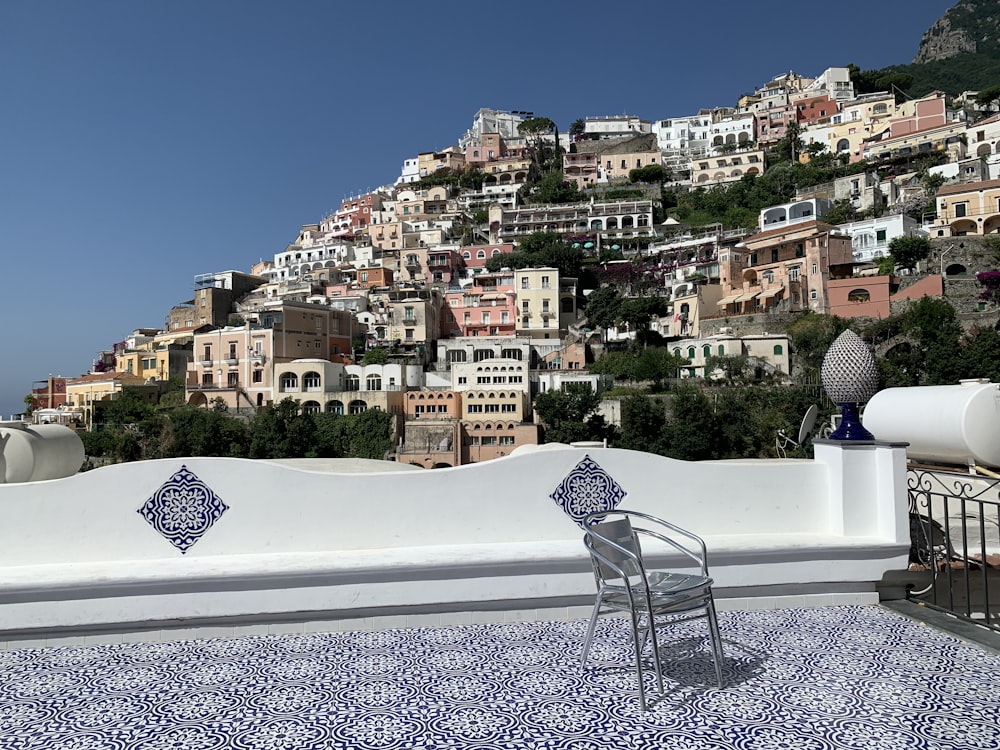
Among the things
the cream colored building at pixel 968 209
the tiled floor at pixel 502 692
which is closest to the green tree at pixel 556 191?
the cream colored building at pixel 968 209

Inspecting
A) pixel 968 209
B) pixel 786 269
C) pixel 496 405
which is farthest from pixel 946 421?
pixel 968 209

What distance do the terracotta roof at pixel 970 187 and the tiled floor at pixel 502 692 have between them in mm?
43490

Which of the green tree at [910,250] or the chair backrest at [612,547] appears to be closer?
the chair backrest at [612,547]

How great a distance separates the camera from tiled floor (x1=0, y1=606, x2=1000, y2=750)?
2277 mm

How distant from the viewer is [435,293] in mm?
47281

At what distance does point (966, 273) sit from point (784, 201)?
22.0m

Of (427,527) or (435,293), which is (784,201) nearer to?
(435,293)

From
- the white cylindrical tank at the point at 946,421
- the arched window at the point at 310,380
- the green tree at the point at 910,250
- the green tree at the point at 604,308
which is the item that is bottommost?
the white cylindrical tank at the point at 946,421

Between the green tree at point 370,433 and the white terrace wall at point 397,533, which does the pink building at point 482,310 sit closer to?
the green tree at point 370,433

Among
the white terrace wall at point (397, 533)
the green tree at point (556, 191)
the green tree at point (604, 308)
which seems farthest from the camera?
the green tree at point (556, 191)

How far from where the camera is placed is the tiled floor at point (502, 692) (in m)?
2.28

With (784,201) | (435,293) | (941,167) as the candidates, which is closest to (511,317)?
(435,293)

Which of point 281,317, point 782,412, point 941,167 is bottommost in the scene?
point 782,412

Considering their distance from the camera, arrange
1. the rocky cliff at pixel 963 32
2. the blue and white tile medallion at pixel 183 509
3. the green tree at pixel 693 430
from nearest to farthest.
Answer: the blue and white tile medallion at pixel 183 509, the green tree at pixel 693 430, the rocky cliff at pixel 963 32
